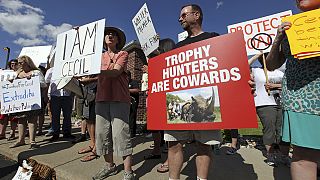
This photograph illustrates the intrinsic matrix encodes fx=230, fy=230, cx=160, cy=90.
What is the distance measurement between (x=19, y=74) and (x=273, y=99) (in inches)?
177

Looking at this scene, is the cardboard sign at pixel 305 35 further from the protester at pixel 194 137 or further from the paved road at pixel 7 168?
the paved road at pixel 7 168

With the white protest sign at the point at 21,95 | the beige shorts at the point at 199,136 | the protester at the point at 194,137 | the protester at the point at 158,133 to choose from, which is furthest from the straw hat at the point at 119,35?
the white protest sign at the point at 21,95

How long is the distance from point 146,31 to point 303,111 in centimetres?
226

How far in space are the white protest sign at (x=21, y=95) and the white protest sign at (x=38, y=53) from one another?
0.77 meters

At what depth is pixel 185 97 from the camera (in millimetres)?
2109

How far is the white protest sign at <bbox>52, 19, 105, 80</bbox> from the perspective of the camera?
7.55 ft

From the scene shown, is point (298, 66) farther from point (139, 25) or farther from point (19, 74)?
point (19, 74)

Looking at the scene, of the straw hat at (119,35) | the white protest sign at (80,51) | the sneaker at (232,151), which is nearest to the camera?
the white protest sign at (80,51)

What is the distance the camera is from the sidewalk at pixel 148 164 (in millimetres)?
2885

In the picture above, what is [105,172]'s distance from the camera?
2.77m

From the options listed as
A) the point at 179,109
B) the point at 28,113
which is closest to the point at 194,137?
the point at 179,109

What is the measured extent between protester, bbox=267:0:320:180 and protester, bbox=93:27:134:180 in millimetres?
1640

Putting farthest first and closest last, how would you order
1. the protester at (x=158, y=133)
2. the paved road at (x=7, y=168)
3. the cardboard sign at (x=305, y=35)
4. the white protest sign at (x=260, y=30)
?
the paved road at (x=7, y=168) < the protester at (x=158, y=133) < the white protest sign at (x=260, y=30) < the cardboard sign at (x=305, y=35)

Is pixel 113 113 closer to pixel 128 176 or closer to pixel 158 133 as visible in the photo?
pixel 128 176
